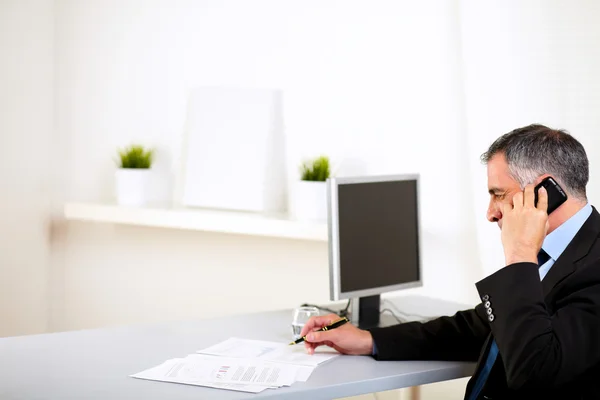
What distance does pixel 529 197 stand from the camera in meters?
1.92

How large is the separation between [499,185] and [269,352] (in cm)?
82

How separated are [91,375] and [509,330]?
1.04 meters

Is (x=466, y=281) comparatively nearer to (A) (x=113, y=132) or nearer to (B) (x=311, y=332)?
(B) (x=311, y=332)

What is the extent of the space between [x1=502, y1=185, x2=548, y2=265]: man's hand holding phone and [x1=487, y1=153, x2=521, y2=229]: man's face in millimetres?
51

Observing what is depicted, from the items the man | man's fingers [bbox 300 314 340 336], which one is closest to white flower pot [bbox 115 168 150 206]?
man's fingers [bbox 300 314 340 336]

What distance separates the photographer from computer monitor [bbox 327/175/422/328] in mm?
2645

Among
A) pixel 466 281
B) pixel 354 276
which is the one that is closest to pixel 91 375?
pixel 354 276

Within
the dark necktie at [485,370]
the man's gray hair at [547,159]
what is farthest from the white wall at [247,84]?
the man's gray hair at [547,159]

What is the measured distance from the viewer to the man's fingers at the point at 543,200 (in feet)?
6.21

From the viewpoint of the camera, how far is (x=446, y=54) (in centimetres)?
352

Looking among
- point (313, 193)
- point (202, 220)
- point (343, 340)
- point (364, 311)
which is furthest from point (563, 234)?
point (202, 220)

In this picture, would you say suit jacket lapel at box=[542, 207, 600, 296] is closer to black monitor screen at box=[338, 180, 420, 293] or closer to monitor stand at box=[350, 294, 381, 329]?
black monitor screen at box=[338, 180, 420, 293]

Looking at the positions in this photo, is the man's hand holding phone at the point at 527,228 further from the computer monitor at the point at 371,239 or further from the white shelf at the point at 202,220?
the white shelf at the point at 202,220

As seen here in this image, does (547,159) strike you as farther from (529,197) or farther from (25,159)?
(25,159)
